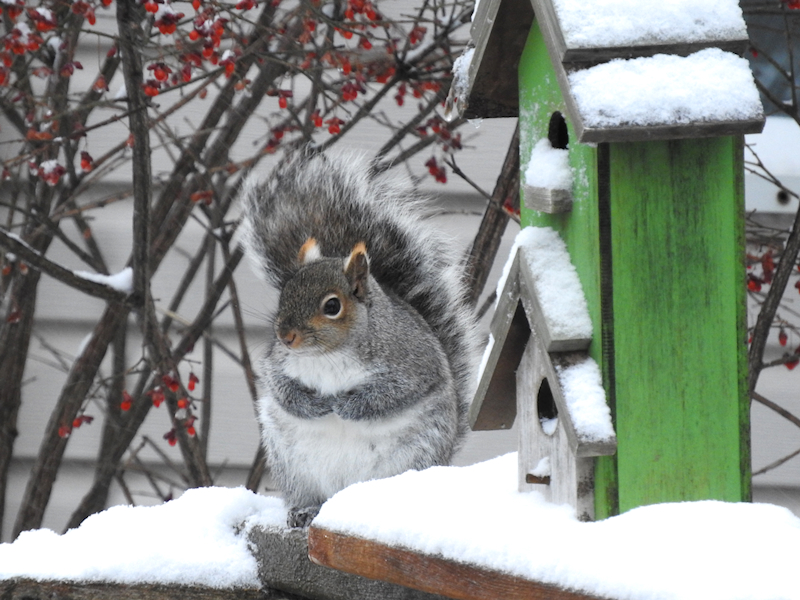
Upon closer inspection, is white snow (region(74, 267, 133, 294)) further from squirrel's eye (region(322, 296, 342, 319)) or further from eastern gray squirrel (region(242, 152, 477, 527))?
squirrel's eye (region(322, 296, 342, 319))

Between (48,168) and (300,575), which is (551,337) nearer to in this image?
(300,575)

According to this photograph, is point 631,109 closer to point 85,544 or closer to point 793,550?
point 793,550

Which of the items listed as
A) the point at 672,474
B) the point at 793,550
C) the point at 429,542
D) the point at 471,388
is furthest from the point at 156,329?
the point at 793,550

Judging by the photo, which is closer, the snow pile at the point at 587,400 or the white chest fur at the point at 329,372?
the snow pile at the point at 587,400

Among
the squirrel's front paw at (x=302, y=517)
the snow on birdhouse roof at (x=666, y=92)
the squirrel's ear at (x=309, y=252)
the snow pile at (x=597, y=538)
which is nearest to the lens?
the snow pile at (x=597, y=538)

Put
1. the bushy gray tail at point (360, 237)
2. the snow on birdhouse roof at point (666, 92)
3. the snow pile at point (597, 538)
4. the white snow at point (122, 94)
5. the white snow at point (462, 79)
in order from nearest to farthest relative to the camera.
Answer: the snow pile at point (597, 538) < the snow on birdhouse roof at point (666, 92) < the white snow at point (462, 79) < the bushy gray tail at point (360, 237) < the white snow at point (122, 94)

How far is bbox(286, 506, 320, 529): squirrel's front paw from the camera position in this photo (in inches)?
48.8

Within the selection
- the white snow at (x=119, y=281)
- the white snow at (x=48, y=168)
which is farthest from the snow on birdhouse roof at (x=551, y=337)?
the white snow at (x=48, y=168)

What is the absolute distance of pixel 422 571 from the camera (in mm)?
868

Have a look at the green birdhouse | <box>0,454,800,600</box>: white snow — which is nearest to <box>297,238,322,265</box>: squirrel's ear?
<box>0,454,800,600</box>: white snow

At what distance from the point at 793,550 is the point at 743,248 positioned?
270 millimetres

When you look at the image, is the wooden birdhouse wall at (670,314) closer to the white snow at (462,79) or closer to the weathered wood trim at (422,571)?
the weathered wood trim at (422,571)

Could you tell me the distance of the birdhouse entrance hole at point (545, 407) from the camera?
98 cm


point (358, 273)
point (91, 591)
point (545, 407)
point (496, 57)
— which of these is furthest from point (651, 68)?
point (91, 591)
